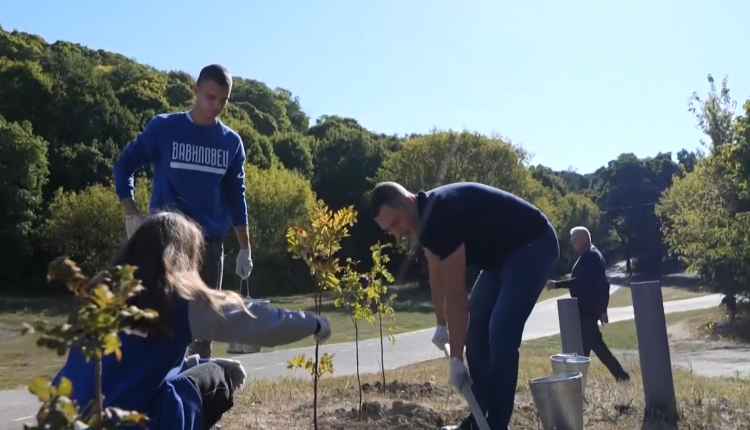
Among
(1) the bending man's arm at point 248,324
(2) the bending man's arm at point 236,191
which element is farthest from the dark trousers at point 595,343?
(1) the bending man's arm at point 248,324

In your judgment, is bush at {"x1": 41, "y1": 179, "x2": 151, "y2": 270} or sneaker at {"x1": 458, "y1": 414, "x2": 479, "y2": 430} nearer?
sneaker at {"x1": 458, "y1": 414, "x2": 479, "y2": 430}

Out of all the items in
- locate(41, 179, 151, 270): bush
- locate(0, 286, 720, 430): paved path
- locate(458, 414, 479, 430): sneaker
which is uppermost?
locate(41, 179, 151, 270): bush

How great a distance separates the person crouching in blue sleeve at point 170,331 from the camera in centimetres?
255

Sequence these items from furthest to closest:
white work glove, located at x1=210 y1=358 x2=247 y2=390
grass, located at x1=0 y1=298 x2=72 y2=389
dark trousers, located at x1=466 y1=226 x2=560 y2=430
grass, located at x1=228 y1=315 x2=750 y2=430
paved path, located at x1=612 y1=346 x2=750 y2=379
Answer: grass, located at x1=0 y1=298 x2=72 y2=389, paved path, located at x1=612 y1=346 x2=750 y2=379, grass, located at x1=228 y1=315 x2=750 y2=430, dark trousers, located at x1=466 y1=226 x2=560 y2=430, white work glove, located at x1=210 y1=358 x2=247 y2=390

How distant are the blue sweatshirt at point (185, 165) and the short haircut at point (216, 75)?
0.28m

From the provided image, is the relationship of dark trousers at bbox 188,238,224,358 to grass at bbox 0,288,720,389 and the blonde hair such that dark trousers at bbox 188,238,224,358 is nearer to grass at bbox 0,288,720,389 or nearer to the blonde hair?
the blonde hair

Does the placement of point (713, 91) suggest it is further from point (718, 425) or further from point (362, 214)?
point (718, 425)

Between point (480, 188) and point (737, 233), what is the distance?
2097 cm

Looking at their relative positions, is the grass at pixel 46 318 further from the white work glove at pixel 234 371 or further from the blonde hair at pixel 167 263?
the blonde hair at pixel 167 263

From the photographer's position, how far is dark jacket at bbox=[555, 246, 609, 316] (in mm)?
9180

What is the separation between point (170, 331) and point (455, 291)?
5.69 ft

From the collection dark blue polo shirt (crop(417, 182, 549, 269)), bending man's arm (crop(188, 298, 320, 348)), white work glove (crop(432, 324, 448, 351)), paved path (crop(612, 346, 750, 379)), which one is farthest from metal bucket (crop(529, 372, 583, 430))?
paved path (crop(612, 346, 750, 379))

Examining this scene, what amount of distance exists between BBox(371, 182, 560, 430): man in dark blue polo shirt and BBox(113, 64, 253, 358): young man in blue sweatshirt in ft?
3.20

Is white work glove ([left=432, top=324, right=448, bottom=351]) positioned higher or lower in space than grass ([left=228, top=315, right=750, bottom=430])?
higher
